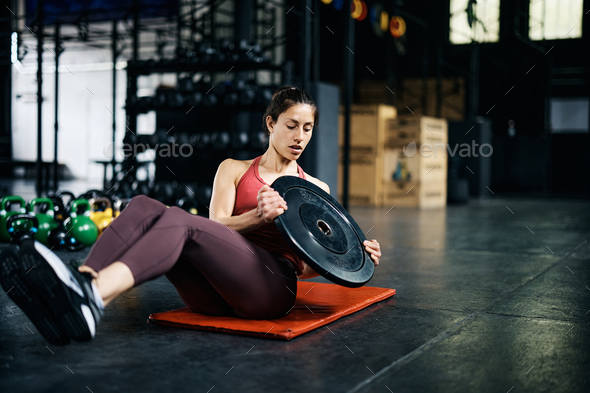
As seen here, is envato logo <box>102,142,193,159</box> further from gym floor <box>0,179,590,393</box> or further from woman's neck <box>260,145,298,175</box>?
woman's neck <box>260,145,298,175</box>

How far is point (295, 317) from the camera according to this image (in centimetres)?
189

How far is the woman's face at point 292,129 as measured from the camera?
6.08 ft

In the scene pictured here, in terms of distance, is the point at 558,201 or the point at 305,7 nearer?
the point at 305,7

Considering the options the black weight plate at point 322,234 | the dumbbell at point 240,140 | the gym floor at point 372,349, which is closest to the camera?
the gym floor at point 372,349

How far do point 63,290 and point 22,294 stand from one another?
0.31 ft

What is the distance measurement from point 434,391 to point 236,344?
0.57 m

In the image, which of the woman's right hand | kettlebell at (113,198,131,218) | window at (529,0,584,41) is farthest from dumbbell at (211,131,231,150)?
window at (529,0,584,41)

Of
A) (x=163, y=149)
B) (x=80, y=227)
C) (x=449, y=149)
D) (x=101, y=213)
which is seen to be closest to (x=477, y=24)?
(x=449, y=149)

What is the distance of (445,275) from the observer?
9.57ft

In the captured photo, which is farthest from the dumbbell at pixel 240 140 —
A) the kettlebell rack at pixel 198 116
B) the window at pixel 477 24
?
the window at pixel 477 24

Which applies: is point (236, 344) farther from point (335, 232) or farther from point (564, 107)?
point (564, 107)

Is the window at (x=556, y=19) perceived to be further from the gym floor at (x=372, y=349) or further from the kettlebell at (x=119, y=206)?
the gym floor at (x=372, y=349)

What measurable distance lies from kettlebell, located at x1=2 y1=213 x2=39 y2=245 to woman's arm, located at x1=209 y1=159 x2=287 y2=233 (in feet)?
6.42

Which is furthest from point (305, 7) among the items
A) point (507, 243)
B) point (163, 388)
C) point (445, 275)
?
point (163, 388)
